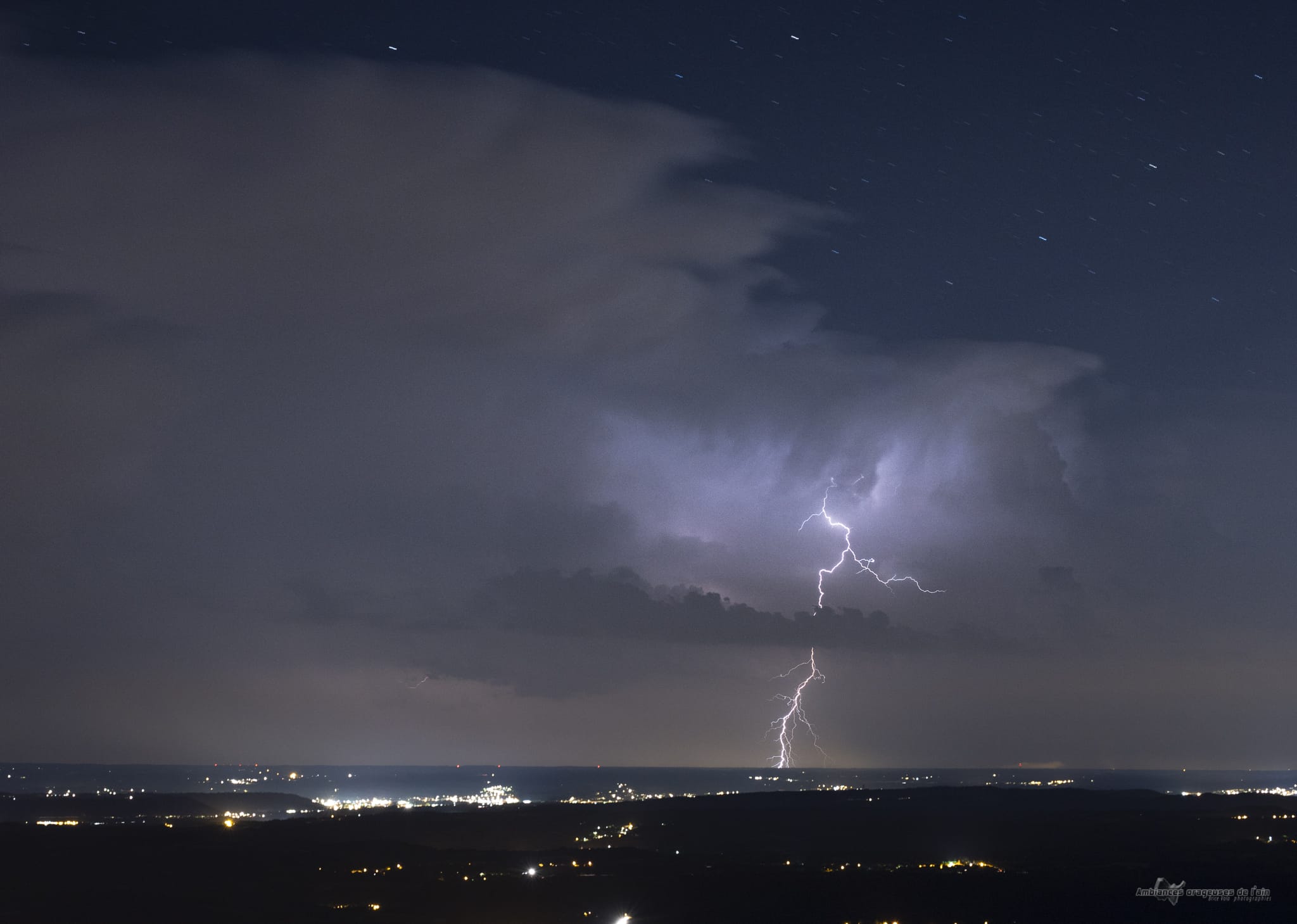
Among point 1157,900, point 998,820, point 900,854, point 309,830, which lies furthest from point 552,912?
point 998,820

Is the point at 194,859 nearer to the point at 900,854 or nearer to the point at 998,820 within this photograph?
the point at 900,854

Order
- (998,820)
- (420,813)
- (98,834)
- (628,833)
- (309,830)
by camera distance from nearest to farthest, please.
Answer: (98,834) < (309,830) < (628,833) < (998,820) < (420,813)

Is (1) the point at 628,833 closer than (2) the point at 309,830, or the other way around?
(2) the point at 309,830

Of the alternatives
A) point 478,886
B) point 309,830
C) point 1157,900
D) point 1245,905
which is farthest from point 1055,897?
point 309,830

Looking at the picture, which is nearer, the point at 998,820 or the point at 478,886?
the point at 478,886

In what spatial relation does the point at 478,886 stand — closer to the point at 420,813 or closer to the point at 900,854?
the point at 900,854

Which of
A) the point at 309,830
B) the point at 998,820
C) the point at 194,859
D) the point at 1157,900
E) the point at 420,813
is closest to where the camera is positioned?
the point at 1157,900
